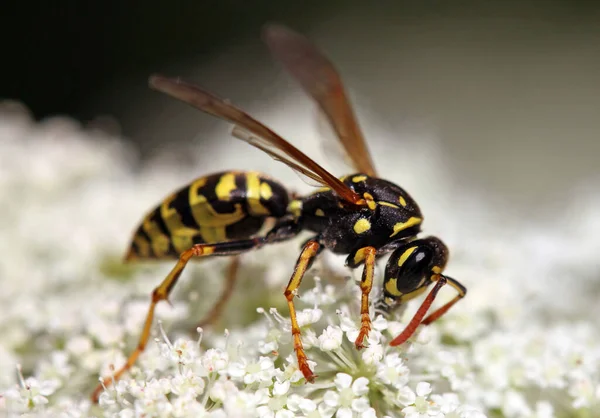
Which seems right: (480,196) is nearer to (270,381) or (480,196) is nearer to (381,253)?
(381,253)

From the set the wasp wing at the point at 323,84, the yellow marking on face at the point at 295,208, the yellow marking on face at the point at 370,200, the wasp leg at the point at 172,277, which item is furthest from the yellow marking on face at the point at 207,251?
the wasp wing at the point at 323,84

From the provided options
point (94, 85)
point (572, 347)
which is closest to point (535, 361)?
point (572, 347)

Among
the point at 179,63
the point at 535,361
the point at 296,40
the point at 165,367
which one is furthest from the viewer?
the point at 179,63

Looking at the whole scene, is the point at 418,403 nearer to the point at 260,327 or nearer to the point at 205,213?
the point at 260,327

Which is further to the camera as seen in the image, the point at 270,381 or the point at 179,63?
the point at 179,63

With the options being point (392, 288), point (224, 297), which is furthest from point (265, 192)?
point (392, 288)

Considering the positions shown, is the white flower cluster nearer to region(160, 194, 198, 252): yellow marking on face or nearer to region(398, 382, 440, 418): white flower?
region(398, 382, 440, 418): white flower

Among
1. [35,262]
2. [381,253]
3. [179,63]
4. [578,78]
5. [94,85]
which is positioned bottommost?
[35,262]

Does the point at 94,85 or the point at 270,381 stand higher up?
the point at 94,85
